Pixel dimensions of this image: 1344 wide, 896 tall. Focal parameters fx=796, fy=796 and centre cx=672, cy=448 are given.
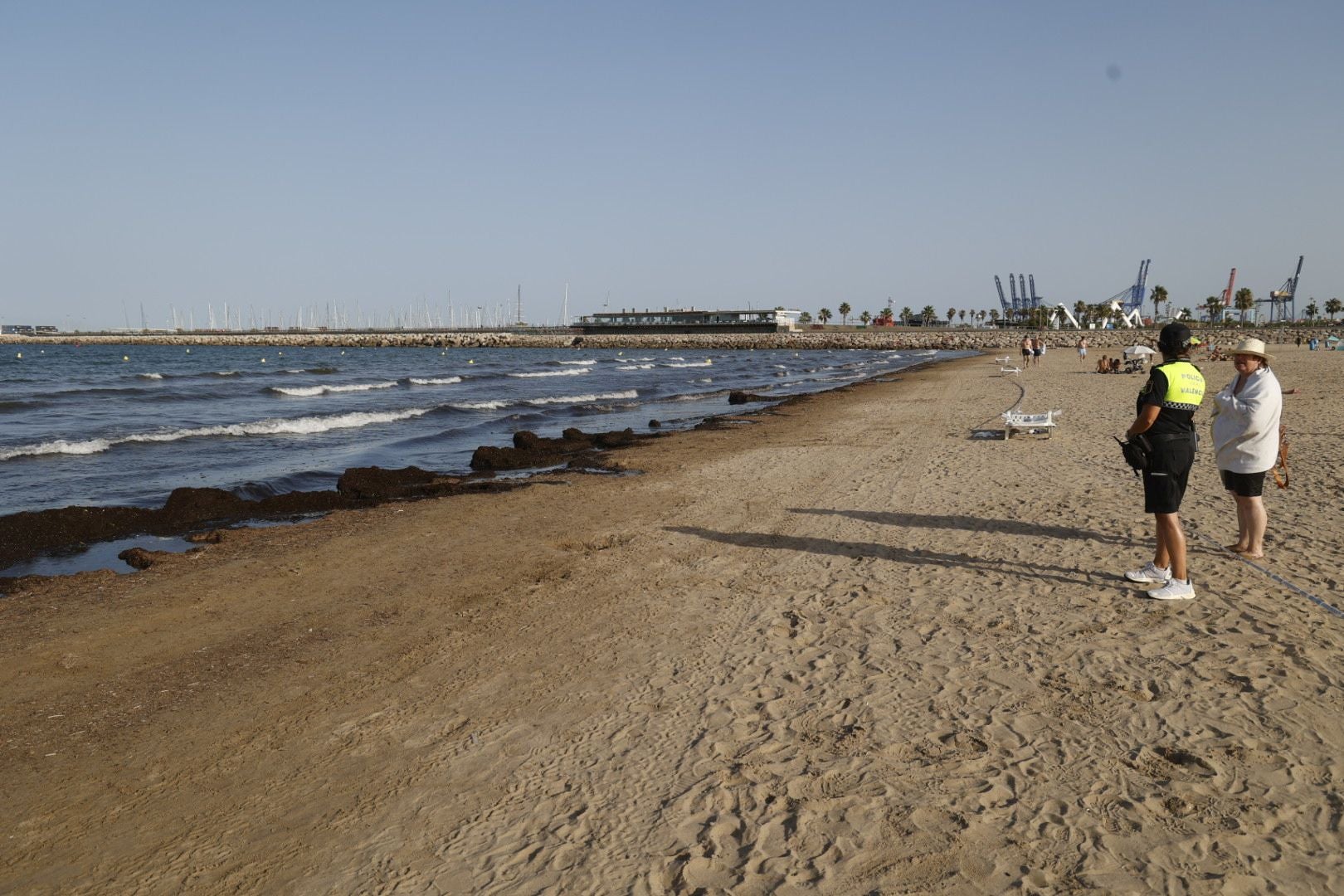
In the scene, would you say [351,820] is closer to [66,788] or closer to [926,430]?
[66,788]

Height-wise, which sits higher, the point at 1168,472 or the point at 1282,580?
the point at 1168,472

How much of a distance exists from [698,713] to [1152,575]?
13.3 feet

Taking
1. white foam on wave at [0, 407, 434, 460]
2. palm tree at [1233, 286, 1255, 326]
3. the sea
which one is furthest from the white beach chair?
palm tree at [1233, 286, 1255, 326]

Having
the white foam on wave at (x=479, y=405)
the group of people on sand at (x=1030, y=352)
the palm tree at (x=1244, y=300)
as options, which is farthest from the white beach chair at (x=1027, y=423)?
the palm tree at (x=1244, y=300)

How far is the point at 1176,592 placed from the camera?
19.7ft

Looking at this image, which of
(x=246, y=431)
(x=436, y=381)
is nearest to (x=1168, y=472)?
(x=246, y=431)

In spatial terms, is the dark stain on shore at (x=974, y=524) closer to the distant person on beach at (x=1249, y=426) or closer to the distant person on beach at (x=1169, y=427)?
the distant person on beach at (x=1249, y=426)

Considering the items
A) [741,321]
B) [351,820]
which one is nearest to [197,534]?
[351,820]

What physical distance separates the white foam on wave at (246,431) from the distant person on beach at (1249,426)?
792 inches

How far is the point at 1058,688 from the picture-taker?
15.6 ft

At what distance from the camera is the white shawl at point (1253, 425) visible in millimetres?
6309

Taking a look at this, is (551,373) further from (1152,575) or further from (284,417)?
(1152,575)

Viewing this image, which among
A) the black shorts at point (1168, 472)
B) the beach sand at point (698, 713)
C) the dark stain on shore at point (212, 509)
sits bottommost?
the dark stain on shore at point (212, 509)

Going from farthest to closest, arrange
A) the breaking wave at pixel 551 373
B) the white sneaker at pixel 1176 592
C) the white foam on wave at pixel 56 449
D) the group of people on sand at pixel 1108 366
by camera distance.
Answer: the breaking wave at pixel 551 373, the group of people on sand at pixel 1108 366, the white foam on wave at pixel 56 449, the white sneaker at pixel 1176 592
